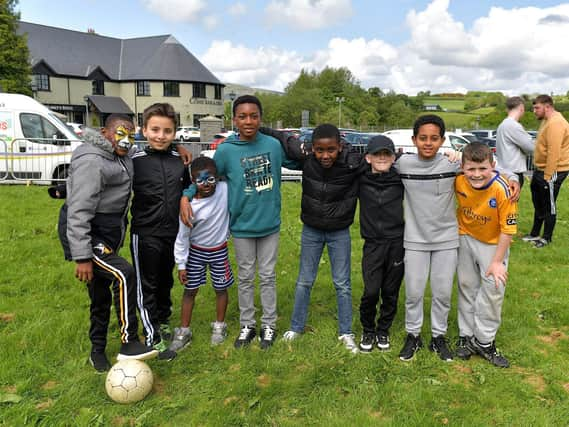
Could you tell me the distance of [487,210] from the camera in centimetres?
364

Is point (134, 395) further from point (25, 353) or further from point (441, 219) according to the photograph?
point (441, 219)

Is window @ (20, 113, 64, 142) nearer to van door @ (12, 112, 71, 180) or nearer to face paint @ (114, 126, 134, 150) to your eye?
van door @ (12, 112, 71, 180)

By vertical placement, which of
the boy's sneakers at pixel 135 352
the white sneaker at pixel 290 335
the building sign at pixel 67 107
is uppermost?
the building sign at pixel 67 107

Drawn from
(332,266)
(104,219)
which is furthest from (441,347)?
(104,219)

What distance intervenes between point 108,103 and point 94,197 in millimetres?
48562

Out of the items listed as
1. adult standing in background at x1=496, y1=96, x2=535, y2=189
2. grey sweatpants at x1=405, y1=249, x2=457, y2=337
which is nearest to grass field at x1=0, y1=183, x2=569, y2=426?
grey sweatpants at x1=405, y1=249, x2=457, y2=337

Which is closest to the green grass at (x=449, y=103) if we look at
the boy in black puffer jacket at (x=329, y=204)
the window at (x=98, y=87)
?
the window at (x=98, y=87)

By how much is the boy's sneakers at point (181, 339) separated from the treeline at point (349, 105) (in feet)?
151

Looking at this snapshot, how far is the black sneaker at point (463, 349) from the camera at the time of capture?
3.98m

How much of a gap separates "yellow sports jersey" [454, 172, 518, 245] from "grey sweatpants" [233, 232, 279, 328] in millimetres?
1619

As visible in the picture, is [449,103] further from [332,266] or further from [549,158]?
[332,266]

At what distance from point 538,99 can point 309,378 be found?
6.15m

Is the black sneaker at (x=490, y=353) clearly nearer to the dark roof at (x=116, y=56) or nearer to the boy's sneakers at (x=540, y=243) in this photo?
the boy's sneakers at (x=540, y=243)

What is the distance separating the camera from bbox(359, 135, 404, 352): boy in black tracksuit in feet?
12.5
